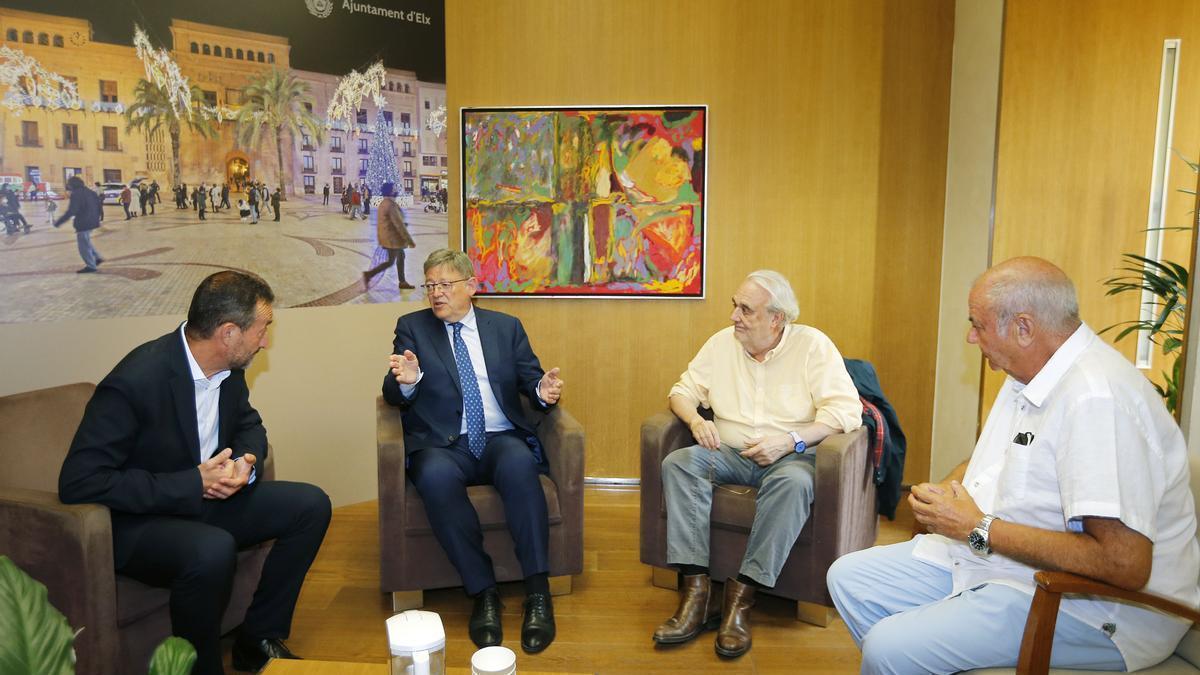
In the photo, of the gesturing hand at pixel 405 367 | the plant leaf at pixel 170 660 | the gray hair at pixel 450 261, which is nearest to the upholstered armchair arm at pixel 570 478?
the gesturing hand at pixel 405 367

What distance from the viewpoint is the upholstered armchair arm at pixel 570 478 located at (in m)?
3.24

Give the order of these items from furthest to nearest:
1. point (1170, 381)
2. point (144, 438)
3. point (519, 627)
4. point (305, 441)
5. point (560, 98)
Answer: point (560, 98)
point (305, 441)
point (519, 627)
point (1170, 381)
point (144, 438)

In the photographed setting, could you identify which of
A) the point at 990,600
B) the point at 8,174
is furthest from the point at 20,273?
the point at 990,600

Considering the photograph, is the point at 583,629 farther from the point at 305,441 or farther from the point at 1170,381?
the point at 1170,381

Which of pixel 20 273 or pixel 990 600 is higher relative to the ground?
pixel 20 273

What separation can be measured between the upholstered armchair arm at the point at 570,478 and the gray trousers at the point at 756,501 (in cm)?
32

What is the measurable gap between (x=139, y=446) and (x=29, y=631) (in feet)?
5.55

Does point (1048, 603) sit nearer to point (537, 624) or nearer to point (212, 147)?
point (537, 624)

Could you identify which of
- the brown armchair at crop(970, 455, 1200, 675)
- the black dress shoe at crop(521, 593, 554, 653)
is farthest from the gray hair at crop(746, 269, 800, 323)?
the brown armchair at crop(970, 455, 1200, 675)

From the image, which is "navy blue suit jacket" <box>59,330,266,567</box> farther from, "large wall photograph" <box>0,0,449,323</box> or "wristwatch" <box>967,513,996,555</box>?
"wristwatch" <box>967,513,996,555</box>

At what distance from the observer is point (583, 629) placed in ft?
10.2

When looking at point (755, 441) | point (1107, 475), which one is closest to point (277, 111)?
point (755, 441)

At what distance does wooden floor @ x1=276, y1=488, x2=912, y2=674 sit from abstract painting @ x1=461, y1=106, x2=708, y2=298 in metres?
1.53

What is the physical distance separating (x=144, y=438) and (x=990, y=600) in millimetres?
2279
